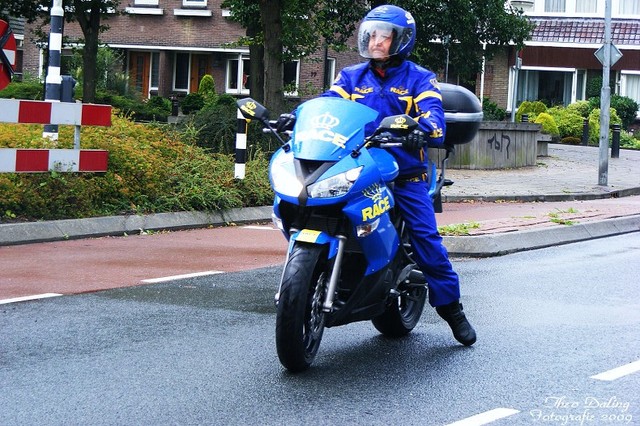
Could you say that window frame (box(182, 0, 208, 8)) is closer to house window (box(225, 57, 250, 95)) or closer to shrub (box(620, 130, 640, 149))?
house window (box(225, 57, 250, 95))

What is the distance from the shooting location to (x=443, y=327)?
741cm

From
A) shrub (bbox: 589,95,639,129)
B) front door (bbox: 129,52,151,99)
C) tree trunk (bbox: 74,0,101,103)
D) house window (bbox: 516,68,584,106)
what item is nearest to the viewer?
tree trunk (bbox: 74,0,101,103)

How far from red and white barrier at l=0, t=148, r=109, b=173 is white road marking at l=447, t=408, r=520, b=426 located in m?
6.76

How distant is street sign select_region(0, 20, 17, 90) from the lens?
10.9m

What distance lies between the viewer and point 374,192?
231 inches

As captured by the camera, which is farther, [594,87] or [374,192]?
[594,87]

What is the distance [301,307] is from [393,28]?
171cm

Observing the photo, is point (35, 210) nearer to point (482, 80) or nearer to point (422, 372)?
point (422, 372)

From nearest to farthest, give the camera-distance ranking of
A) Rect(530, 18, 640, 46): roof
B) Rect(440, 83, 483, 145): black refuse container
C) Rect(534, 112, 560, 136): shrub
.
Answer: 1. Rect(440, 83, 483, 145): black refuse container
2. Rect(534, 112, 560, 136): shrub
3. Rect(530, 18, 640, 46): roof

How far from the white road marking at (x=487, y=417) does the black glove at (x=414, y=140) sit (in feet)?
4.75

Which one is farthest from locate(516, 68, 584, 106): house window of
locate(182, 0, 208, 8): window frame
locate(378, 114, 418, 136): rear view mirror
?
locate(378, 114, 418, 136): rear view mirror

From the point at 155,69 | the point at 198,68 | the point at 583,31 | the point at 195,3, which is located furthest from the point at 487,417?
the point at 583,31

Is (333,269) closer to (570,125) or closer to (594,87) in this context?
(570,125)

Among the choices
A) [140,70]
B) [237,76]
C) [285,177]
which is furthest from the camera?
[140,70]
